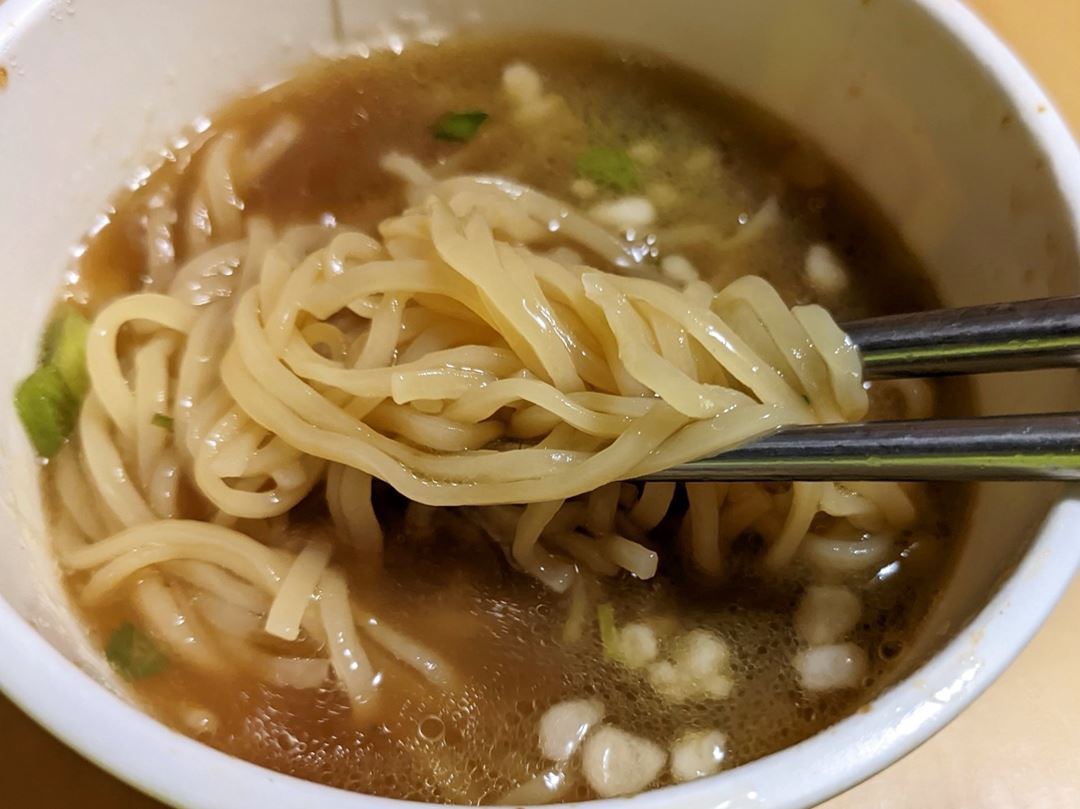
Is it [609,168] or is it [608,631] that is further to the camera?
[609,168]

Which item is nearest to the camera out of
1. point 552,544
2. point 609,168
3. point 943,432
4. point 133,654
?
point 943,432

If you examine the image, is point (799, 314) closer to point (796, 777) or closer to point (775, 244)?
point (775, 244)

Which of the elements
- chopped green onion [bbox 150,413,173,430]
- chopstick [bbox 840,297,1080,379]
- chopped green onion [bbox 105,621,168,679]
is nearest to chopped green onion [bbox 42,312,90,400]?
chopped green onion [bbox 150,413,173,430]

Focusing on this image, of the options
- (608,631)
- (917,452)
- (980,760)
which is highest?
(917,452)

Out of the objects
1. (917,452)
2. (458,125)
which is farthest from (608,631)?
(458,125)

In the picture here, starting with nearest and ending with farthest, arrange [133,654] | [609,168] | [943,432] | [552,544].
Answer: [943,432] → [133,654] → [552,544] → [609,168]

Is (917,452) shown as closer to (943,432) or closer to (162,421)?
(943,432)

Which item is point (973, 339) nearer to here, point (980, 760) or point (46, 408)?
point (980, 760)

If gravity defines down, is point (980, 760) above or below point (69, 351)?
below

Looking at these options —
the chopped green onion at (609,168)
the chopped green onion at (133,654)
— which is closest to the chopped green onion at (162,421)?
the chopped green onion at (133,654)
